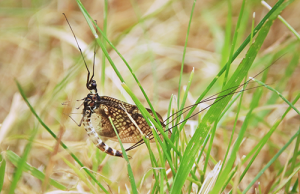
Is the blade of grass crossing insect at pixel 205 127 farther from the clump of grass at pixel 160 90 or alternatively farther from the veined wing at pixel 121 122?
the veined wing at pixel 121 122

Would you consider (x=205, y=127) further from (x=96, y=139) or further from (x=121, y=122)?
(x=96, y=139)

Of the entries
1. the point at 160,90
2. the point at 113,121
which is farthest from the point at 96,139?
the point at 160,90

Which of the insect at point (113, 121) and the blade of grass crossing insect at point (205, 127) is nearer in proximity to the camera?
the blade of grass crossing insect at point (205, 127)

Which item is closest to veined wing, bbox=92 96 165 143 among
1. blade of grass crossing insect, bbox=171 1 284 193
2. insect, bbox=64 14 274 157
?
insect, bbox=64 14 274 157

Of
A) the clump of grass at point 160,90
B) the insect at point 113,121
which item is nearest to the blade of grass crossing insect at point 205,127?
the clump of grass at point 160,90

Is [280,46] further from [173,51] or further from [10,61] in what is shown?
[10,61]

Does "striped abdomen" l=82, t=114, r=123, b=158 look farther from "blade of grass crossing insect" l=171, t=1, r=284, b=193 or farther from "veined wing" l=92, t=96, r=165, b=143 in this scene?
"blade of grass crossing insect" l=171, t=1, r=284, b=193

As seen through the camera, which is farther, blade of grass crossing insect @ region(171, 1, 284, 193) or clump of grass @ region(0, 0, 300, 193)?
clump of grass @ region(0, 0, 300, 193)
